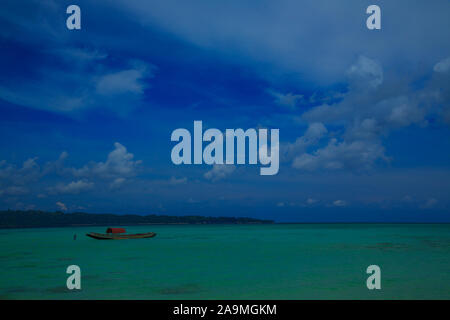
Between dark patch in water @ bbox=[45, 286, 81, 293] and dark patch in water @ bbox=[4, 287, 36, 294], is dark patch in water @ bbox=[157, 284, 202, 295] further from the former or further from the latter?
dark patch in water @ bbox=[4, 287, 36, 294]

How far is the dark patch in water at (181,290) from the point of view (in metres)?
15.0

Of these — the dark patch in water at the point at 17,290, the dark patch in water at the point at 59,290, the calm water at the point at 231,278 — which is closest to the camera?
the calm water at the point at 231,278

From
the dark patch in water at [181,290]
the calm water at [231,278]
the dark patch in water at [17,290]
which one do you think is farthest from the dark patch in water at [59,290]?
the dark patch in water at [181,290]

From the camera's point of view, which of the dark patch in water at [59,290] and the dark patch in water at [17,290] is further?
the dark patch in water at [17,290]

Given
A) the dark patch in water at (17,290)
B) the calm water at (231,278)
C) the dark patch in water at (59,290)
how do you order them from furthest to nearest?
the dark patch in water at (17,290), the dark patch in water at (59,290), the calm water at (231,278)

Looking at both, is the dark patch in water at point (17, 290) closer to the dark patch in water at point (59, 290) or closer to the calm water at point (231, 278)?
the calm water at point (231, 278)

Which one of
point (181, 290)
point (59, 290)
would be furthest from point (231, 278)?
point (59, 290)

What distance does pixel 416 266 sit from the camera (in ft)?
70.4

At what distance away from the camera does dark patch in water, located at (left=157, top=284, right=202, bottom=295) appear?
15.0 meters

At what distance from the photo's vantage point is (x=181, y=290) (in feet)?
50.7

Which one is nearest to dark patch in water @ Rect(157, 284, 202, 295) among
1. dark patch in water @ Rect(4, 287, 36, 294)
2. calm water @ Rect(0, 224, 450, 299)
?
calm water @ Rect(0, 224, 450, 299)

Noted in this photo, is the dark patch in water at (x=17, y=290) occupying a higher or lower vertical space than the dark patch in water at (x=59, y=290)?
lower
